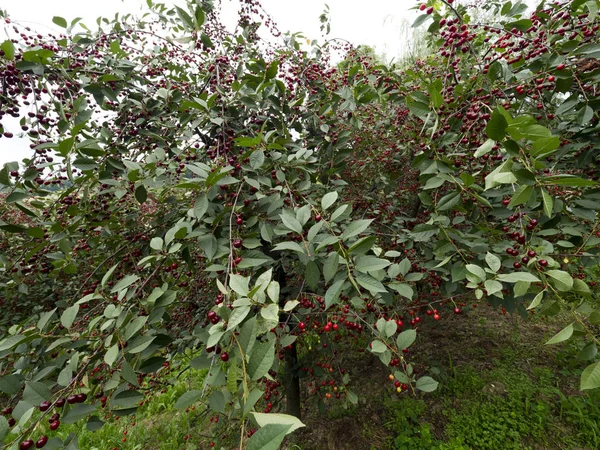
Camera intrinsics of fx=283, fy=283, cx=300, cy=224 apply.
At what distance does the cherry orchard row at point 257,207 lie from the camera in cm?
89

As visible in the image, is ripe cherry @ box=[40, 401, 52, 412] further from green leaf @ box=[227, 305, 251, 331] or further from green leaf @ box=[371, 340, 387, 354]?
green leaf @ box=[371, 340, 387, 354]

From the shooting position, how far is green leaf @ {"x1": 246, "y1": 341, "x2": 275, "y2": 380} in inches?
26.2

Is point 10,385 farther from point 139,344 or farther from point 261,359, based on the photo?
point 261,359

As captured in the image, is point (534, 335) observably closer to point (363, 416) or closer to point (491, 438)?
point (491, 438)

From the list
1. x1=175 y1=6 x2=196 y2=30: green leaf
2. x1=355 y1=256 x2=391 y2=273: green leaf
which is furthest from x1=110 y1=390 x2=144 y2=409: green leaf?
x1=175 y1=6 x2=196 y2=30: green leaf

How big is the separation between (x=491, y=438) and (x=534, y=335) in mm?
1765

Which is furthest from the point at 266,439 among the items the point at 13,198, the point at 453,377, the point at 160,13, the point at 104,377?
the point at 453,377

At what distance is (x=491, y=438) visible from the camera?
235 cm

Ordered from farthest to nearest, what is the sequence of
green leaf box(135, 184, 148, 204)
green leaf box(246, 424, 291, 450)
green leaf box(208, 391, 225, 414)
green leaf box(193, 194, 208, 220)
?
green leaf box(135, 184, 148, 204) < green leaf box(193, 194, 208, 220) < green leaf box(208, 391, 225, 414) < green leaf box(246, 424, 291, 450)

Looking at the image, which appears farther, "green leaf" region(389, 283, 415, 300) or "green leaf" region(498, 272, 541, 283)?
"green leaf" region(389, 283, 415, 300)

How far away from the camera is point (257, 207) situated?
140cm

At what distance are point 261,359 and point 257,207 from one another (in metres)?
0.83

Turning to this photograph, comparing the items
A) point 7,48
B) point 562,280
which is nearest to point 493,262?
point 562,280

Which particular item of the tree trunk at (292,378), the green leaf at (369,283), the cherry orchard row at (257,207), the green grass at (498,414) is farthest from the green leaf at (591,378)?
the green grass at (498,414)
